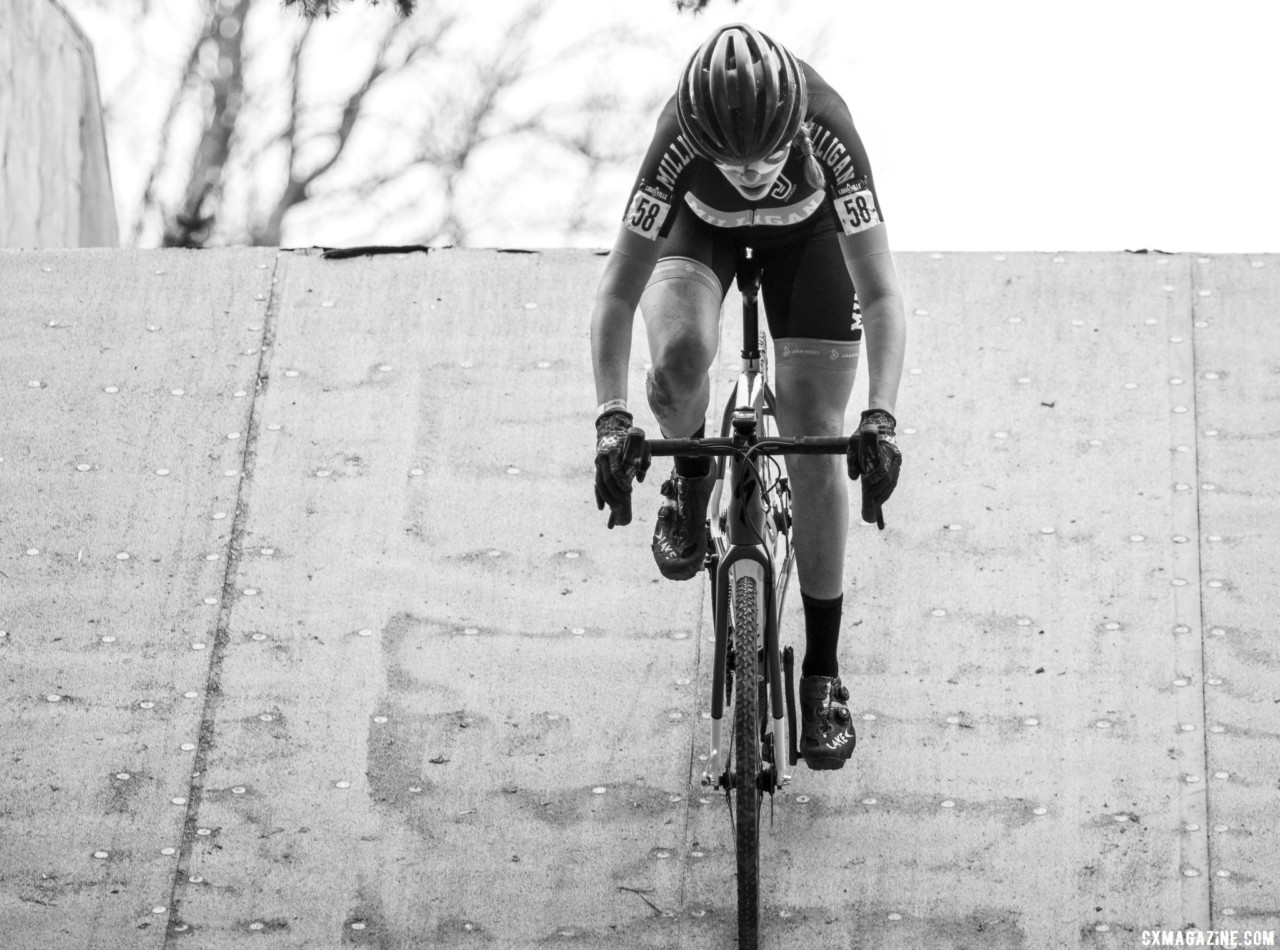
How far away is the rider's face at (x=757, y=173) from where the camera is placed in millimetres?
3379

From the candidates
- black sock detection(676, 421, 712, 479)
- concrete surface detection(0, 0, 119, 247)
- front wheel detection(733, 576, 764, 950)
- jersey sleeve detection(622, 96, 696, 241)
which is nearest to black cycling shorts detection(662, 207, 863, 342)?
jersey sleeve detection(622, 96, 696, 241)

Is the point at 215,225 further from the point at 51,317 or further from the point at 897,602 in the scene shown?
the point at 897,602

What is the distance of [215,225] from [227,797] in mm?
15566

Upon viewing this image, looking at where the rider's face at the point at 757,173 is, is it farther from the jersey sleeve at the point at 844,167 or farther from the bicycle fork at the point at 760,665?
the bicycle fork at the point at 760,665

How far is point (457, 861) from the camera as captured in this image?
12.5ft

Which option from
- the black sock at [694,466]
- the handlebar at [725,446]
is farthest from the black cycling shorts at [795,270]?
the handlebar at [725,446]

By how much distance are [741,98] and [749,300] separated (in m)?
0.72

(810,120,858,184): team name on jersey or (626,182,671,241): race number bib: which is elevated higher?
(810,120,858,184): team name on jersey

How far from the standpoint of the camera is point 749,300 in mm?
3871

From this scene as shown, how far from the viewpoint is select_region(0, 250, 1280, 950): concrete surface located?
3723mm

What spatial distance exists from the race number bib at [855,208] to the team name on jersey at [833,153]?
0.03 metres

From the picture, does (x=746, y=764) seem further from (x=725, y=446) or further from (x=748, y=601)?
(x=725, y=446)

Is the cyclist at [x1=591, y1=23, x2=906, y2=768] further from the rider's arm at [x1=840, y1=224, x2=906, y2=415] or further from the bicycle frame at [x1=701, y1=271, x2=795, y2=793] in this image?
the bicycle frame at [x1=701, y1=271, x2=795, y2=793]

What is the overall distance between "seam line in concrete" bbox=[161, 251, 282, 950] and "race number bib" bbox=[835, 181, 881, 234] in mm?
2085
